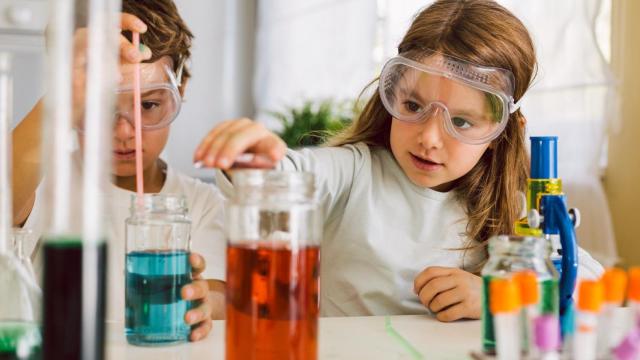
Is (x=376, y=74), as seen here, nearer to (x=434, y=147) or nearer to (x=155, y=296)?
(x=434, y=147)

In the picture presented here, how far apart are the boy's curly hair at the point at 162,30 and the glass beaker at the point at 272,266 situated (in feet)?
2.61

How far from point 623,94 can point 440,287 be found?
2.16m

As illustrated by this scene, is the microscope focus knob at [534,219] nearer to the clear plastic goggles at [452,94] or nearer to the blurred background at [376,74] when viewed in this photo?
the clear plastic goggles at [452,94]

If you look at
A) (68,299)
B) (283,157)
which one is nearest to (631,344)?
(68,299)

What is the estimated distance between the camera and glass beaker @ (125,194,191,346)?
0.82 meters

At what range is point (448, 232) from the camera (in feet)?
4.89

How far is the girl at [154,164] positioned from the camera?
2.86 ft

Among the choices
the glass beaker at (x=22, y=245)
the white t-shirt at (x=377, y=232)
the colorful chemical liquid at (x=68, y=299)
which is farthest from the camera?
the white t-shirt at (x=377, y=232)

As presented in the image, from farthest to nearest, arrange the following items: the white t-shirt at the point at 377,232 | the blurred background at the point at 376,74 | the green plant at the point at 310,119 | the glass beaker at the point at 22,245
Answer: the green plant at the point at 310,119 → the blurred background at the point at 376,74 → the white t-shirt at the point at 377,232 → the glass beaker at the point at 22,245

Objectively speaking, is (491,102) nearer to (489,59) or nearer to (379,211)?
(489,59)

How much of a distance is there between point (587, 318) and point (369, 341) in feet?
1.16

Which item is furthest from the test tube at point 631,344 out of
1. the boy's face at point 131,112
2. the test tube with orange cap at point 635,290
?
the boy's face at point 131,112

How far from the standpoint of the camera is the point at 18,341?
1.98 ft

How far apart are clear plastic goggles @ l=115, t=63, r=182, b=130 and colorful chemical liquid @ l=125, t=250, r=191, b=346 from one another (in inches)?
21.0
